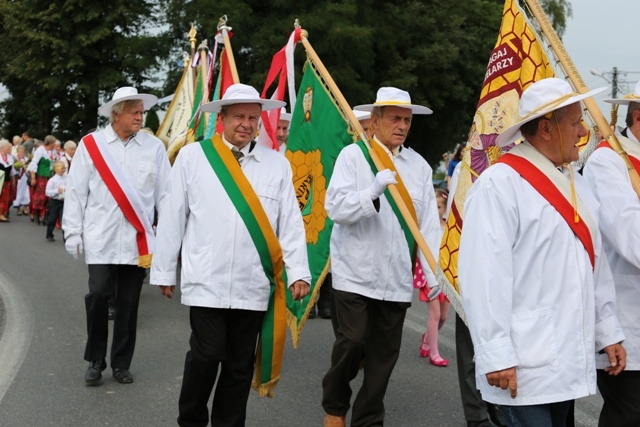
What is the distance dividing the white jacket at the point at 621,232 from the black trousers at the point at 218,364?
196 centimetres

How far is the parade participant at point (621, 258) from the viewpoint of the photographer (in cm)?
452

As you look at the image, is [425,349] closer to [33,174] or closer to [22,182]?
[33,174]

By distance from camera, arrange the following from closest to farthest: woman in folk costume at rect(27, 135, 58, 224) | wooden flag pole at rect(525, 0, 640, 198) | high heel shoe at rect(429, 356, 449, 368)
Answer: wooden flag pole at rect(525, 0, 640, 198) < high heel shoe at rect(429, 356, 449, 368) < woman in folk costume at rect(27, 135, 58, 224)

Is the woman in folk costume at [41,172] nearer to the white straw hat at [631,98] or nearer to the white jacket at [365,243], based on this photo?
the white jacket at [365,243]

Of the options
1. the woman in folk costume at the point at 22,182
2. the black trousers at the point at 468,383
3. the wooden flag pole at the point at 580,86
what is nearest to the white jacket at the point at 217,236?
the black trousers at the point at 468,383

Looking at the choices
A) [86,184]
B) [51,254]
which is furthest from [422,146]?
Result: [86,184]

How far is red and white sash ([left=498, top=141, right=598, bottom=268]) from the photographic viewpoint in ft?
12.8

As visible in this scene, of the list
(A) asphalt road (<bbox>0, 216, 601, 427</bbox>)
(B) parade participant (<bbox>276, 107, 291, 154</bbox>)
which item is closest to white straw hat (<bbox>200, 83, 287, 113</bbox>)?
(A) asphalt road (<bbox>0, 216, 601, 427</bbox>)

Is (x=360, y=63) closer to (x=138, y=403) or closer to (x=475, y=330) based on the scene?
(x=138, y=403)

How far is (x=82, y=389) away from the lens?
23.6 feet

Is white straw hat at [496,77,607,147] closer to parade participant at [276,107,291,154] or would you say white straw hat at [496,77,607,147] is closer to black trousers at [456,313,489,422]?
black trousers at [456,313,489,422]

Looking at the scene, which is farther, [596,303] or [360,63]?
[360,63]

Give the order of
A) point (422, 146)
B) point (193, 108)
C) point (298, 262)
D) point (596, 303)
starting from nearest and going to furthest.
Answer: point (596, 303) < point (298, 262) < point (193, 108) < point (422, 146)

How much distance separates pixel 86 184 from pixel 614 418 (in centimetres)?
426
